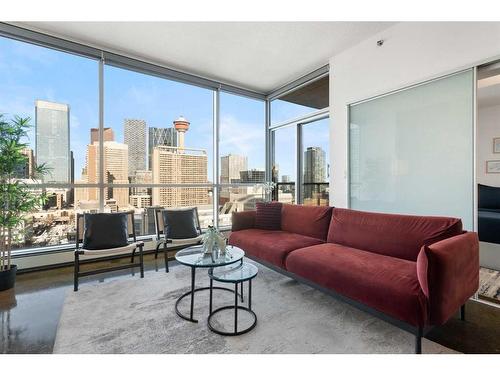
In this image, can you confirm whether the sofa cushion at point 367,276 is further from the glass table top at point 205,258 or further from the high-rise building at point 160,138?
the high-rise building at point 160,138

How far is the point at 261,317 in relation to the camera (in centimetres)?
216

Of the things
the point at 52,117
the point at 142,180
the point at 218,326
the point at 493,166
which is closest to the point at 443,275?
the point at 218,326

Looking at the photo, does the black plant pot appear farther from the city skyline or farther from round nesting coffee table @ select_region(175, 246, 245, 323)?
round nesting coffee table @ select_region(175, 246, 245, 323)

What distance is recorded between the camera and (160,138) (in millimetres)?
4535

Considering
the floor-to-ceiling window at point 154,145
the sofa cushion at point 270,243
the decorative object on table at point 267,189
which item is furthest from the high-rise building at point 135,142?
the decorative object on table at point 267,189

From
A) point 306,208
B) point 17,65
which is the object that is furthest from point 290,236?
point 17,65

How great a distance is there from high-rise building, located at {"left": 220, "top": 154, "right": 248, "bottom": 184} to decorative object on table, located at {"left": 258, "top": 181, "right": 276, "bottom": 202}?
58 cm

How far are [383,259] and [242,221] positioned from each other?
201cm

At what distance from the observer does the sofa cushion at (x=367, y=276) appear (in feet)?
5.56

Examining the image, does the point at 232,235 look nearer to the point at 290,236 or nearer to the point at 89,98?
the point at 290,236

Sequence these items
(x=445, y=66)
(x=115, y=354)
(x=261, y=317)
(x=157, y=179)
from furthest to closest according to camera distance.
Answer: (x=157, y=179), (x=445, y=66), (x=261, y=317), (x=115, y=354)

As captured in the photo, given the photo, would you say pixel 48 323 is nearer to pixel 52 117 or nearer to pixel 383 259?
pixel 52 117

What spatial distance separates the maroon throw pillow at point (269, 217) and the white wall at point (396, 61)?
1011mm
